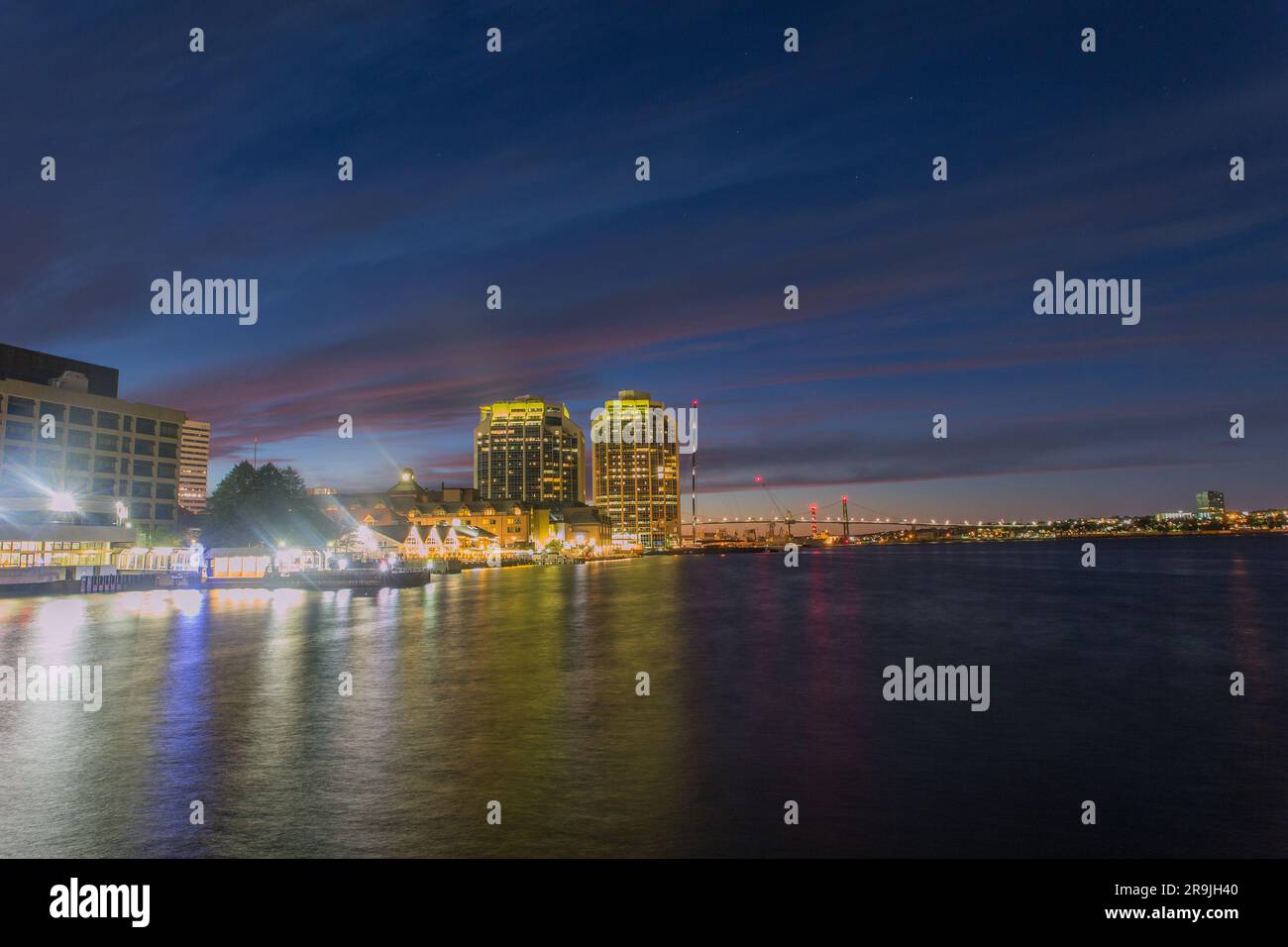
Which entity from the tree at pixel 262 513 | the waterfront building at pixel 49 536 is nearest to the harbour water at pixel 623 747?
the waterfront building at pixel 49 536

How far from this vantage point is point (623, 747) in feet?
61.4

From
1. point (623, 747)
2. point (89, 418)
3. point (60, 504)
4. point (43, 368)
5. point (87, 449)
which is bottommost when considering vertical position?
point (623, 747)

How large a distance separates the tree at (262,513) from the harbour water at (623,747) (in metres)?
44.1

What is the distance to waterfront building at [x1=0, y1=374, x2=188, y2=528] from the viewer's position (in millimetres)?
103000

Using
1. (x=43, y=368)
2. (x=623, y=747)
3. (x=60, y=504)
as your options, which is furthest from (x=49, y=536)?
(x=623, y=747)

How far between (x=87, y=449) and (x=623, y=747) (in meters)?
122

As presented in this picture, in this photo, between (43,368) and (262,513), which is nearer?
(262,513)

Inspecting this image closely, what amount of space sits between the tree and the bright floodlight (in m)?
13.3

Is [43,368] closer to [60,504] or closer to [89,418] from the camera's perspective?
[89,418]

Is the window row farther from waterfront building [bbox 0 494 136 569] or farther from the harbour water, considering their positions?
the harbour water

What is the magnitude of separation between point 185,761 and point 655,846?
10802 mm

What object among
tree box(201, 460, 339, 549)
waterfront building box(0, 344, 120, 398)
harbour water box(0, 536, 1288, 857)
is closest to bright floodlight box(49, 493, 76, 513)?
tree box(201, 460, 339, 549)
